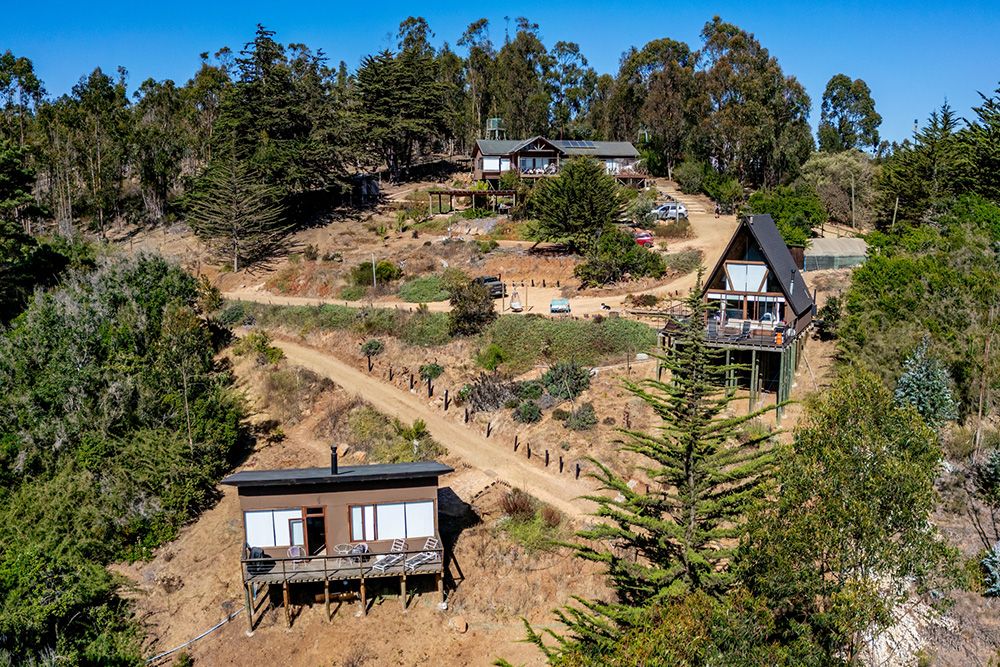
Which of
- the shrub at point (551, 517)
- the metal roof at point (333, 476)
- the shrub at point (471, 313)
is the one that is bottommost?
the shrub at point (551, 517)

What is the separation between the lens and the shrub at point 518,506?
28734 mm

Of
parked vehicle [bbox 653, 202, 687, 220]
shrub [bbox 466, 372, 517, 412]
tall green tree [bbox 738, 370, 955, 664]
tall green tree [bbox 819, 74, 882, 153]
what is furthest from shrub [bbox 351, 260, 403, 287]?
tall green tree [bbox 819, 74, 882, 153]

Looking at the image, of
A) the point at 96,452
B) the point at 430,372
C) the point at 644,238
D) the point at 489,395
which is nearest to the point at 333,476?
the point at 489,395

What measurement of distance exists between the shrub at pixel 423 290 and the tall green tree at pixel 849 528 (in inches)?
1341

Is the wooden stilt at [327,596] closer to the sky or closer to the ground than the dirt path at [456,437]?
closer to the ground

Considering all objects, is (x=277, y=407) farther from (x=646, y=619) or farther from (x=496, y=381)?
(x=646, y=619)

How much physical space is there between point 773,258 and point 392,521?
2129cm

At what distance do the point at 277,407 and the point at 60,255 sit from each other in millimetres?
22828

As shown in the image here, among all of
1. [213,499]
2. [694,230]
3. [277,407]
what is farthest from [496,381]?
[694,230]

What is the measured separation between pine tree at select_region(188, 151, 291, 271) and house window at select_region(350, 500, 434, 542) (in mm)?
39172

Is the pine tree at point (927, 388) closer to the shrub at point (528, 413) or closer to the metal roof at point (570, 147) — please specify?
the shrub at point (528, 413)

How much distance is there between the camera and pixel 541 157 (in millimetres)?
71750

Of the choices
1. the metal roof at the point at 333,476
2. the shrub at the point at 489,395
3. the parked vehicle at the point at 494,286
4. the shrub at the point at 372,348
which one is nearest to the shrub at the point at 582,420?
the shrub at the point at 489,395

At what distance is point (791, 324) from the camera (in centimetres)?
3328
